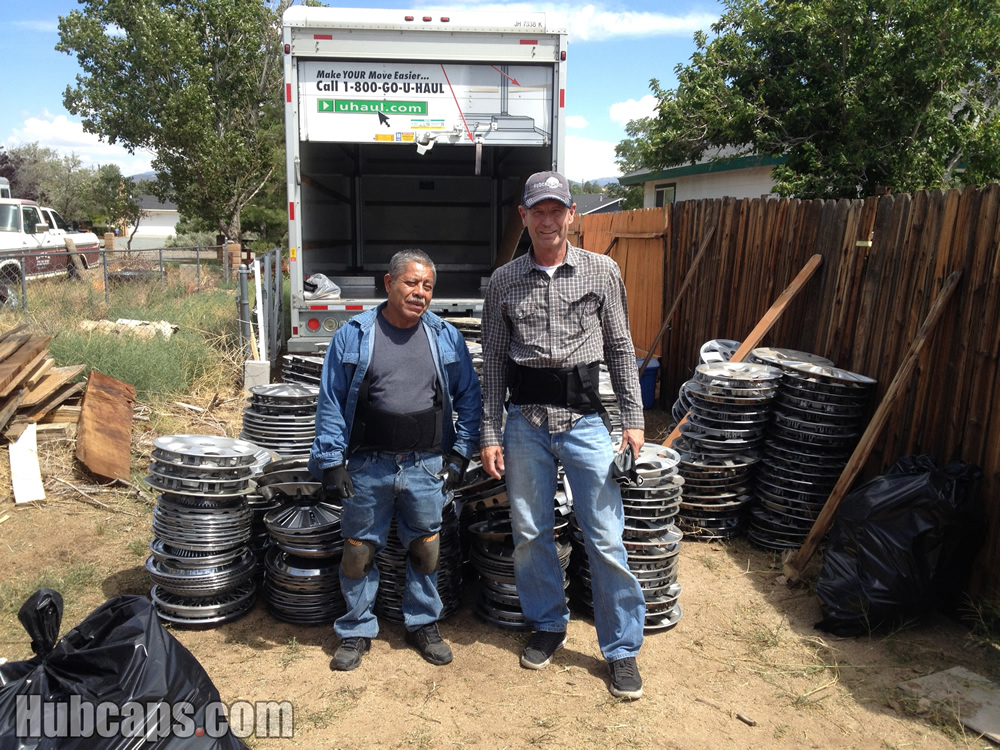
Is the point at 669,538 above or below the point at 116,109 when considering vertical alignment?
below

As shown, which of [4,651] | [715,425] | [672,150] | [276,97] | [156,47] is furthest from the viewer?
[276,97]

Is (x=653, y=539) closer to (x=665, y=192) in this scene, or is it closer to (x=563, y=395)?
(x=563, y=395)

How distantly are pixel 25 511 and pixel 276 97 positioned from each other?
27474 mm

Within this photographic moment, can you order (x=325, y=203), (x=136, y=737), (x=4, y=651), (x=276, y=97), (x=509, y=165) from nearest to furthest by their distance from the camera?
1. (x=136, y=737)
2. (x=4, y=651)
3. (x=325, y=203)
4. (x=509, y=165)
5. (x=276, y=97)

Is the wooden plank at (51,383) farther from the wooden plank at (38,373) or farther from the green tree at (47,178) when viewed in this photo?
the green tree at (47,178)

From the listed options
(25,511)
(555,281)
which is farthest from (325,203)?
(555,281)

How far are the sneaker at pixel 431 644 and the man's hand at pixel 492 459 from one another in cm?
91

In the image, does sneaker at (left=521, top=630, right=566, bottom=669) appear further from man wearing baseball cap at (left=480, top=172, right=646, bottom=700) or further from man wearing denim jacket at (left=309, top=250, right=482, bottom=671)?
man wearing denim jacket at (left=309, top=250, right=482, bottom=671)

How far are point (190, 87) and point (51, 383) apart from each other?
74.8 feet

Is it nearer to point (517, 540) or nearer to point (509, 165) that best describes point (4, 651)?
point (517, 540)

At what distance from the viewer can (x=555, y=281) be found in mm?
3410

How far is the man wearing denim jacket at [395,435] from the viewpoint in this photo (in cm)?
348

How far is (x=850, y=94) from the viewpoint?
42.5 feet

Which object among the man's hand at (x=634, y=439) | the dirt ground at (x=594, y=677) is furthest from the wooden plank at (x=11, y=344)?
the man's hand at (x=634, y=439)
